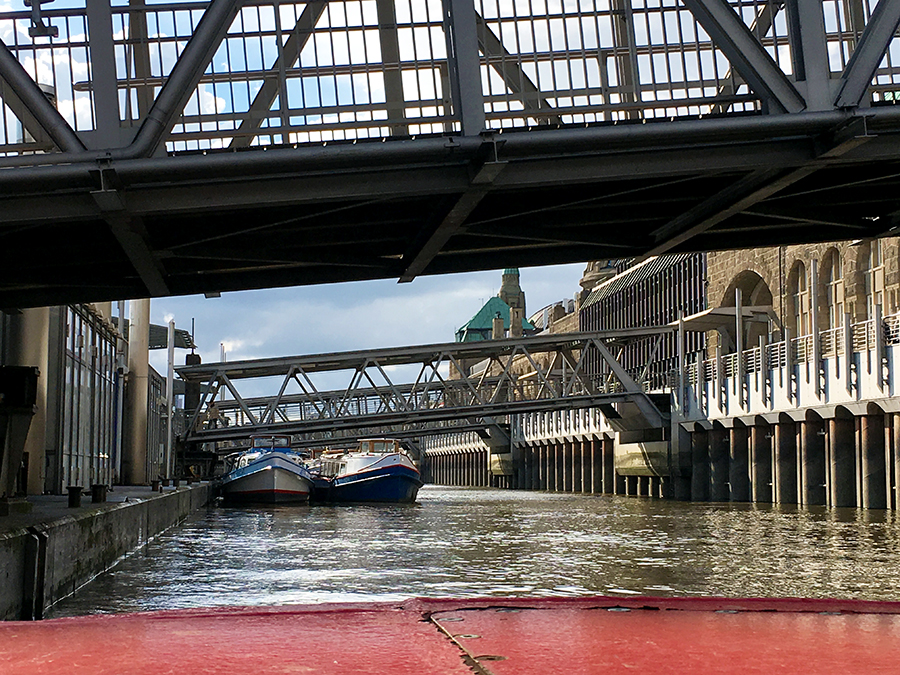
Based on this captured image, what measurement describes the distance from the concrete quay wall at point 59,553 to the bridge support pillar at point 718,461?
2773 cm

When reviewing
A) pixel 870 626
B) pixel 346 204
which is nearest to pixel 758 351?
pixel 346 204

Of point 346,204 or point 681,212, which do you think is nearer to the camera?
point 346,204

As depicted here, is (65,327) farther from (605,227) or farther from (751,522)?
(751,522)

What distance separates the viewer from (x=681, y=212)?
13.6m

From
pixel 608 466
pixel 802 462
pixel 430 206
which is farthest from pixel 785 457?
pixel 430 206

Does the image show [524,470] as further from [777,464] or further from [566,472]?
[777,464]

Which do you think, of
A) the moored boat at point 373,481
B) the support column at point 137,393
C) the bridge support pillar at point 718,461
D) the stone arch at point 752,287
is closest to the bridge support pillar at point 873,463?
the bridge support pillar at point 718,461

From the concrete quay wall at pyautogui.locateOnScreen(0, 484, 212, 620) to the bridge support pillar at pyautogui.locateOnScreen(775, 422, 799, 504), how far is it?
74.7ft

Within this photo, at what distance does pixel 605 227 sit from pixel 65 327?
1450cm

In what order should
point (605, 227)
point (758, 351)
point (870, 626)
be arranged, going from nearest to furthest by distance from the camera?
point (870, 626) < point (605, 227) < point (758, 351)

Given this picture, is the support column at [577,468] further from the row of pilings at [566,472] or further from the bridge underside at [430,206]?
the bridge underside at [430,206]

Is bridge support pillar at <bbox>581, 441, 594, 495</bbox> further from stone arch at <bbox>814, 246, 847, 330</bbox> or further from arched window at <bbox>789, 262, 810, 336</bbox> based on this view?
stone arch at <bbox>814, 246, 847, 330</bbox>

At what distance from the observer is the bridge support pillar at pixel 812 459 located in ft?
112

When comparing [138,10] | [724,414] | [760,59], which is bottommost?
[724,414]
